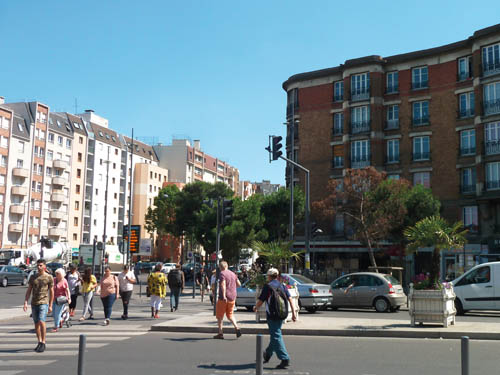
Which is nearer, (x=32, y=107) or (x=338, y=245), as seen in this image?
(x=338, y=245)

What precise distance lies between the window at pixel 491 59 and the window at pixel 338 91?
12.4 meters

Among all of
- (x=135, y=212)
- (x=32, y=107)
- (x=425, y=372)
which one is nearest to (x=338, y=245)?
(x=425, y=372)

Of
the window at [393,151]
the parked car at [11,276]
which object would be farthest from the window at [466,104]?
the parked car at [11,276]

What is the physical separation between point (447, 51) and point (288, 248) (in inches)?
1304

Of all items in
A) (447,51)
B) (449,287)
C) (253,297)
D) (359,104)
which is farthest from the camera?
(359,104)

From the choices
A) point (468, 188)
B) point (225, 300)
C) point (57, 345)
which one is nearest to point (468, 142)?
point (468, 188)

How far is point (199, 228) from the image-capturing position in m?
47.4

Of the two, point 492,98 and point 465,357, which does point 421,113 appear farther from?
point 465,357

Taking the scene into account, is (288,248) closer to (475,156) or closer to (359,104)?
(475,156)

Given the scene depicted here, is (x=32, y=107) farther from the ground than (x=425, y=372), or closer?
farther from the ground

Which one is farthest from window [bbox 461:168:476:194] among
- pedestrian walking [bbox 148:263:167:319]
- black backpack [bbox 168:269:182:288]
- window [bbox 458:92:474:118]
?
pedestrian walking [bbox 148:263:167:319]

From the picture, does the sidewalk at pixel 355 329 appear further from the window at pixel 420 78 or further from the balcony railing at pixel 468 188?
the window at pixel 420 78

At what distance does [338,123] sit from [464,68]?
1129cm

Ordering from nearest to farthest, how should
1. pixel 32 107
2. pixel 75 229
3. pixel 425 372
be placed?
pixel 425 372, pixel 32 107, pixel 75 229
